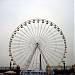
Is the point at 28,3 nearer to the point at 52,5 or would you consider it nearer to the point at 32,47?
the point at 52,5

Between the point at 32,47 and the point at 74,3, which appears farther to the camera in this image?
the point at 74,3

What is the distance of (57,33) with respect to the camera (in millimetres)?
4906

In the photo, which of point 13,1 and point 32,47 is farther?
point 13,1

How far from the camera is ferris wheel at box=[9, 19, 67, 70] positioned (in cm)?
477

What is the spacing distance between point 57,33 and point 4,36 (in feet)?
4.90

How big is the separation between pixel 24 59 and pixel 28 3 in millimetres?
1601

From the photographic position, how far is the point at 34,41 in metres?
4.71

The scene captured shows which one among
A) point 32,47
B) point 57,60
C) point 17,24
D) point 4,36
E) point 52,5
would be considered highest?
point 52,5

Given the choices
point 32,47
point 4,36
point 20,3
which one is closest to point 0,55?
point 4,36

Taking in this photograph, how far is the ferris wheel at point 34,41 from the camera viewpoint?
4770mm

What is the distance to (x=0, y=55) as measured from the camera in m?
4.90

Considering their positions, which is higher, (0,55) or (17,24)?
(17,24)

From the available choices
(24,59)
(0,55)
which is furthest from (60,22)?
(0,55)

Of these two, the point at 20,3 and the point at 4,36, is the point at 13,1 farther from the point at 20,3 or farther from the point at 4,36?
the point at 4,36
